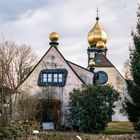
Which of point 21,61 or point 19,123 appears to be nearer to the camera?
point 19,123

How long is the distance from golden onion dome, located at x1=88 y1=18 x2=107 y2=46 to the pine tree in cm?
3287

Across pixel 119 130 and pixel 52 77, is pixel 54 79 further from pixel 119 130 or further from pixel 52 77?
pixel 119 130

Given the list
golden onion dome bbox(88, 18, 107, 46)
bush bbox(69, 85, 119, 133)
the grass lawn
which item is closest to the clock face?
golden onion dome bbox(88, 18, 107, 46)

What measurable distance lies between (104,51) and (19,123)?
3911 cm

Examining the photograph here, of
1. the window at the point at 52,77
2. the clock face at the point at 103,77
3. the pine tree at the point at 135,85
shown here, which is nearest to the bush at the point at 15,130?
the pine tree at the point at 135,85

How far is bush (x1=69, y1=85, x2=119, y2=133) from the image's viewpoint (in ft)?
95.1

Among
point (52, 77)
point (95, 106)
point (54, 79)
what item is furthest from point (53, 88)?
point (95, 106)

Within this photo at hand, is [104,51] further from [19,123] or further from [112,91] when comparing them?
[19,123]

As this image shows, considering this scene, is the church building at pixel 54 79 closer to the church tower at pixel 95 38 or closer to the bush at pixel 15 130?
the bush at pixel 15 130

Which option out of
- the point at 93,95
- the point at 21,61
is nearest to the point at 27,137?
the point at 93,95

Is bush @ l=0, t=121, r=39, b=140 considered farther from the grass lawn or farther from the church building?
the church building

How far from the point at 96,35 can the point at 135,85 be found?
114 feet

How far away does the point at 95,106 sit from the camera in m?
29.0

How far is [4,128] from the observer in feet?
61.0
